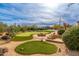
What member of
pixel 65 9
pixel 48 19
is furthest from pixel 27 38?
pixel 65 9

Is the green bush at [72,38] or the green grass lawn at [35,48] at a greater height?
the green bush at [72,38]

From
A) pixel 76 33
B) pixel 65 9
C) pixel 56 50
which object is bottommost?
pixel 56 50

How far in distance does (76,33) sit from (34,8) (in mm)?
535

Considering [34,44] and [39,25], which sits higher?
[39,25]

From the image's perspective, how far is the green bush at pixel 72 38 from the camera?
102 inches

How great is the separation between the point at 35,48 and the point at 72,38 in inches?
16.6

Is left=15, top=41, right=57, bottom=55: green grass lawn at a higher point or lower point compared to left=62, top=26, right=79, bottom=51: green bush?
lower

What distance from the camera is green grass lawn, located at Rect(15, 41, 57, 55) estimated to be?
2643 mm

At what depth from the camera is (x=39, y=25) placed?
266 cm

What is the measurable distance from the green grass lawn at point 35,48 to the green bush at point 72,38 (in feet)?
0.54

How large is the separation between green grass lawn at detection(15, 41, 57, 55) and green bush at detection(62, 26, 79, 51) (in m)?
0.16

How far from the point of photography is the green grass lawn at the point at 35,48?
2643 millimetres

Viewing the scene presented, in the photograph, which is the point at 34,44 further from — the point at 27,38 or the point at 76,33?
the point at 76,33

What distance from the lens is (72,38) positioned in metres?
2.59
